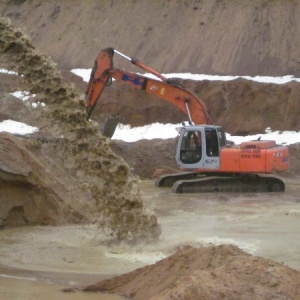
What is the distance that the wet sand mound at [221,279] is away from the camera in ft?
22.0

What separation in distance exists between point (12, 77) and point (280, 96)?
1152 cm

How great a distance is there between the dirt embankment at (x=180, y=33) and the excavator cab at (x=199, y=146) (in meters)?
13.3

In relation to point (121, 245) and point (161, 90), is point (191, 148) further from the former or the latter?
point (121, 245)

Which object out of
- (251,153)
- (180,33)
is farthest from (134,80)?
(180,33)

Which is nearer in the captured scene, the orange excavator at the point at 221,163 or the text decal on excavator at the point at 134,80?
the orange excavator at the point at 221,163

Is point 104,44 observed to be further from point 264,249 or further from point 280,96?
point 264,249

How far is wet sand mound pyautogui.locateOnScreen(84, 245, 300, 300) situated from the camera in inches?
264

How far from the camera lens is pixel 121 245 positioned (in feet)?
42.0

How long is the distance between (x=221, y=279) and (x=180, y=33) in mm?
32660

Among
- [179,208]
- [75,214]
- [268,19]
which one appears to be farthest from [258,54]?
[75,214]

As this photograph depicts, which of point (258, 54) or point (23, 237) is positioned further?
point (258, 54)

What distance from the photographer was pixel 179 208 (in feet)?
63.2

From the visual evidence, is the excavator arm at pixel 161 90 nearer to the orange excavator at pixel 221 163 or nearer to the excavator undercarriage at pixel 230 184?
the orange excavator at pixel 221 163

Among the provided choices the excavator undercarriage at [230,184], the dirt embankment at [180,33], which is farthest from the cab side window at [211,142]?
the dirt embankment at [180,33]
